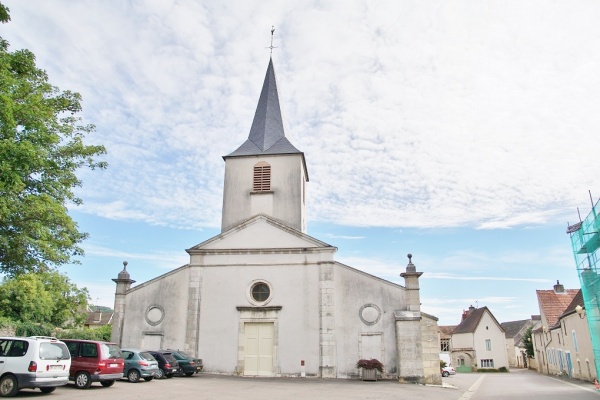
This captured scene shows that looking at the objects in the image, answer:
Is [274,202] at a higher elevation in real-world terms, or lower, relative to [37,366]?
higher

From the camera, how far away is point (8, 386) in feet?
36.3

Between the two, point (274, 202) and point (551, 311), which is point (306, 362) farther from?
point (551, 311)

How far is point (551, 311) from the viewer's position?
42.0m

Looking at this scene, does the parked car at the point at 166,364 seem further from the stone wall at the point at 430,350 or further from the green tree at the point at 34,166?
the stone wall at the point at 430,350

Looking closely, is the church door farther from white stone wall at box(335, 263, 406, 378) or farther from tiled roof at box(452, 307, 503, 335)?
tiled roof at box(452, 307, 503, 335)

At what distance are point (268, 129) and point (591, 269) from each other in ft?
57.3

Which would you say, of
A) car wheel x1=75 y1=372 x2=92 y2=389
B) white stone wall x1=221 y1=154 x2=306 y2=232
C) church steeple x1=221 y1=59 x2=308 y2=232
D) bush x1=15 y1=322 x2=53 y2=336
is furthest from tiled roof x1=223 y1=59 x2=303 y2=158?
bush x1=15 y1=322 x2=53 y2=336

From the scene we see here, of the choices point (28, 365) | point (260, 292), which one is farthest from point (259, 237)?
point (28, 365)

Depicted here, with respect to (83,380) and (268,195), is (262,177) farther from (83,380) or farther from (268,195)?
(83,380)

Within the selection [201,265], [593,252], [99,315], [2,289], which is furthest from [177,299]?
[99,315]

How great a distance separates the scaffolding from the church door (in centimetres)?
1407

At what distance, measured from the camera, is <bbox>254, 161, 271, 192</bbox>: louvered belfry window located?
2464cm

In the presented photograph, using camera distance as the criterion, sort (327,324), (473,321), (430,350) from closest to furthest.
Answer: (430,350), (327,324), (473,321)

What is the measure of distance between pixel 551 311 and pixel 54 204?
1664 inches
